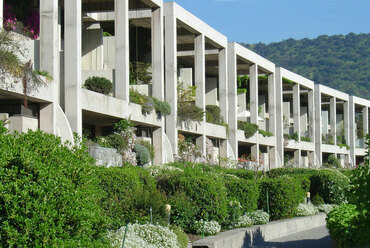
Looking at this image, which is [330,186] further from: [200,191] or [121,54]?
[200,191]

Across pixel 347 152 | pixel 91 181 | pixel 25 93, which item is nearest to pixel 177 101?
pixel 25 93

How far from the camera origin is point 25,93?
58.9ft

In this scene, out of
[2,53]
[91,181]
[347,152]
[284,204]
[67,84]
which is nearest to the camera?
[91,181]

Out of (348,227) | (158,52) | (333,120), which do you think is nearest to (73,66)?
(158,52)

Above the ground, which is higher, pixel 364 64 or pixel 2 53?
pixel 364 64

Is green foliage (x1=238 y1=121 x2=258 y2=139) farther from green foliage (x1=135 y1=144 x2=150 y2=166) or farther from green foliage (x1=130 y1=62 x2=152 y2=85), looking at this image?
green foliage (x1=135 y1=144 x2=150 y2=166)

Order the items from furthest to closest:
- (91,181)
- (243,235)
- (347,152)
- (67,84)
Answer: (347,152) → (67,84) → (243,235) → (91,181)


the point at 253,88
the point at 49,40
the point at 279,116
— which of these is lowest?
the point at 279,116

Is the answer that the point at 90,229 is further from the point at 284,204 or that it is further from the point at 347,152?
the point at 347,152

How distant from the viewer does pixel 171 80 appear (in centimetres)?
3031

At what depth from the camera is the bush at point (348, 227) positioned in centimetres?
946

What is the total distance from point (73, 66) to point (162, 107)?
7.32m

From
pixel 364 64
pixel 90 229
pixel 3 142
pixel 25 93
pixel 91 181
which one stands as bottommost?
pixel 90 229

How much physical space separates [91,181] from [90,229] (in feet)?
2.19
